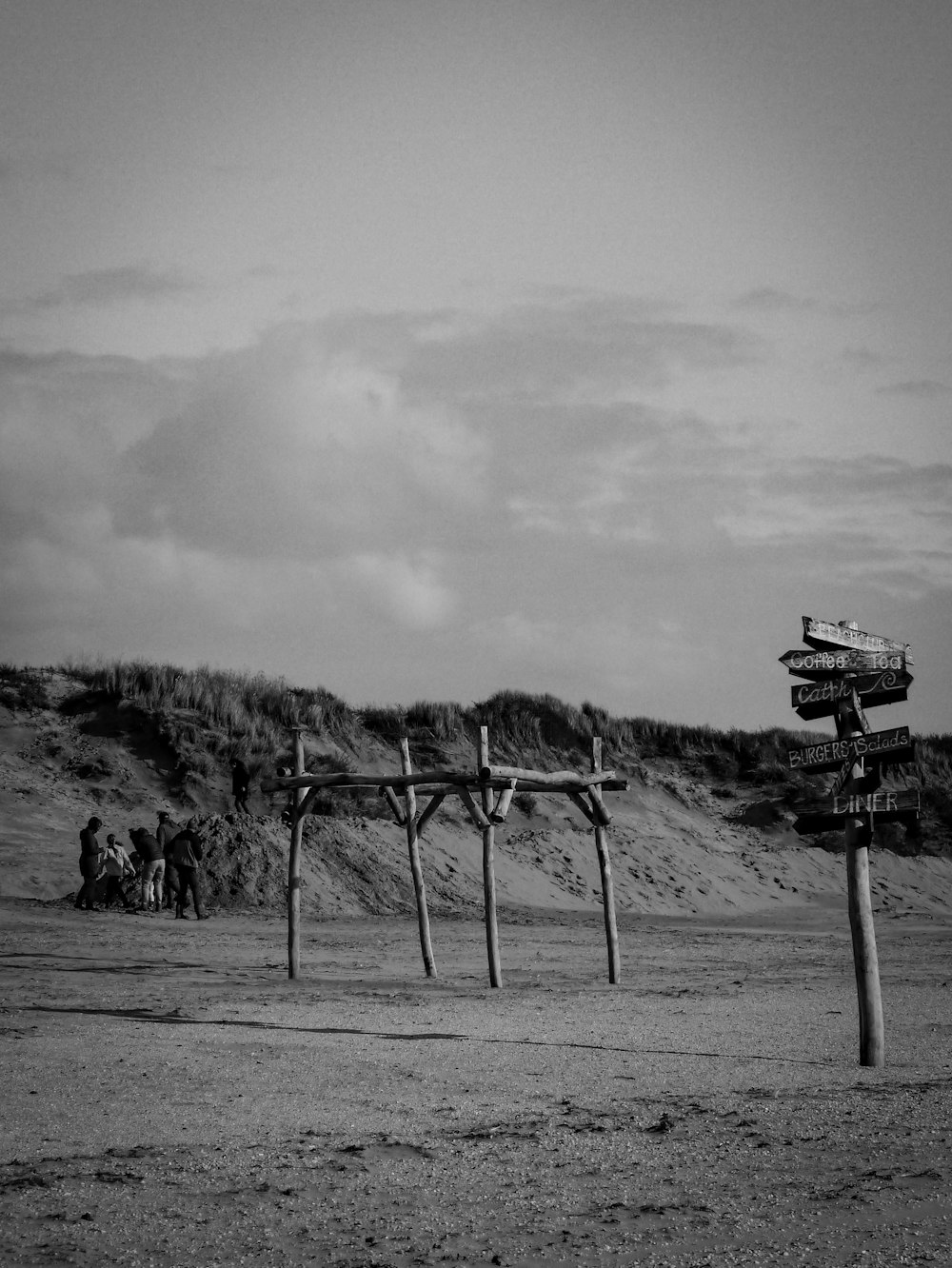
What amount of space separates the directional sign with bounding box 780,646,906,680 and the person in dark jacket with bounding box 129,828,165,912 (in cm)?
1678

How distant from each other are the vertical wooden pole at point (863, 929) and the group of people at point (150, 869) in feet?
49.5

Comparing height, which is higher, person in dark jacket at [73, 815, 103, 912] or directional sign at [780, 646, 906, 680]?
directional sign at [780, 646, 906, 680]

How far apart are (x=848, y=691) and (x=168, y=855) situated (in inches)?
655

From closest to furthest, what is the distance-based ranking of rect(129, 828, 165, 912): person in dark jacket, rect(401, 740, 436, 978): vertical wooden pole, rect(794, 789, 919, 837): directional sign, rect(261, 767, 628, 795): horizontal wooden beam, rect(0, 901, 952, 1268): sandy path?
rect(0, 901, 952, 1268): sandy path < rect(794, 789, 919, 837): directional sign < rect(261, 767, 628, 795): horizontal wooden beam < rect(401, 740, 436, 978): vertical wooden pole < rect(129, 828, 165, 912): person in dark jacket

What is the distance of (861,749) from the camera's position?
34.3 ft

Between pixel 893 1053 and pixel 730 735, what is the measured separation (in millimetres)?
38767

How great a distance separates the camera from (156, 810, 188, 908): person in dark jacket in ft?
80.4

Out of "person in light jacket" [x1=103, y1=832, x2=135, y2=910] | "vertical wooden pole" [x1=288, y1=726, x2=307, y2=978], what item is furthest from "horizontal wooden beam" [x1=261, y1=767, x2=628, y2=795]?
"person in light jacket" [x1=103, y1=832, x2=135, y2=910]

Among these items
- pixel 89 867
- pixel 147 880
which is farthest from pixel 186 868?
pixel 89 867

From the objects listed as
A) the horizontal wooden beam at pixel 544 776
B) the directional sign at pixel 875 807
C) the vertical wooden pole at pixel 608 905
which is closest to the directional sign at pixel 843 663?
the directional sign at pixel 875 807

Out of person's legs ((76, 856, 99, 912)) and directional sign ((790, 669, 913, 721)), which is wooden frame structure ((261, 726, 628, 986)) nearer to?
directional sign ((790, 669, 913, 721))

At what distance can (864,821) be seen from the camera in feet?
34.3

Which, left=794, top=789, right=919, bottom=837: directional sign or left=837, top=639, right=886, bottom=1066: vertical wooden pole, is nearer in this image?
left=794, top=789, right=919, bottom=837: directional sign

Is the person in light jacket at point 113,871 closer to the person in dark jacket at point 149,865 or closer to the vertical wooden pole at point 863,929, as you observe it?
the person in dark jacket at point 149,865
